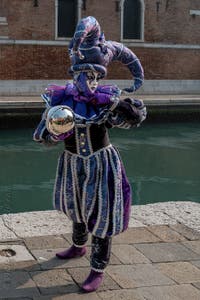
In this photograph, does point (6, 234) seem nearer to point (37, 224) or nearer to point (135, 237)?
point (37, 224)

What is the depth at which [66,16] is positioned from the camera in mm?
18078

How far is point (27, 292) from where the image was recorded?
3.21 meters

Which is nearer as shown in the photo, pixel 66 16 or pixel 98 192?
pixel 98 192

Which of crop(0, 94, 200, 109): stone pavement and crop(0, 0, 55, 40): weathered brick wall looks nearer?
crop(0, 94, 200, 109): stone pavement

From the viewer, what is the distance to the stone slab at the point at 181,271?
11.4 feet

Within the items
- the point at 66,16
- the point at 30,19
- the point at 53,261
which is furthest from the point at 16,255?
the point at 66,16

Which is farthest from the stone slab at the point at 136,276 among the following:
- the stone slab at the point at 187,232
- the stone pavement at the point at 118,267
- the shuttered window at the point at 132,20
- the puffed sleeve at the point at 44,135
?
the shuttered window at the point at 132,20

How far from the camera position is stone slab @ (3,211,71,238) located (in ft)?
13.7

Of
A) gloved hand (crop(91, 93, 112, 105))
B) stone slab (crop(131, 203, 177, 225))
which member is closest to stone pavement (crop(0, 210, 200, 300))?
stone slab (crop(131, 203, 177, 225))

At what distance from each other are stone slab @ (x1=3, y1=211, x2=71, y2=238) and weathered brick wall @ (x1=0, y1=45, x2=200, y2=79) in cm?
1310

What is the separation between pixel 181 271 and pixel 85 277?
0.59 m

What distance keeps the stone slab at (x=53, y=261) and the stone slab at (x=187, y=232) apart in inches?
34.3

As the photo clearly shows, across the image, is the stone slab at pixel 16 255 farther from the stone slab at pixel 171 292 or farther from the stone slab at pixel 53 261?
the stone slab at pixel 171 292

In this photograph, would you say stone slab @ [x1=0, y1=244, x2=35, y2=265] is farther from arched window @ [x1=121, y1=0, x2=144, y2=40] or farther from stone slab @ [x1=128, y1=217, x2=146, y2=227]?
arched window @ [x1=121, y1=0, x2=144, y2=40]
